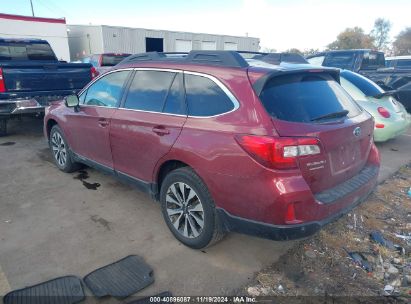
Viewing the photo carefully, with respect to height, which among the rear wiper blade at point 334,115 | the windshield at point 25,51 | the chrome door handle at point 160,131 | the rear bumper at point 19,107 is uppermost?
the rear wiper blade at point 334,115

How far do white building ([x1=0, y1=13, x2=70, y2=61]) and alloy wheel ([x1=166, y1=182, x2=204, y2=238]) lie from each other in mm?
23420

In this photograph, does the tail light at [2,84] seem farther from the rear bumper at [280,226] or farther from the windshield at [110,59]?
the windshield at [110,59]

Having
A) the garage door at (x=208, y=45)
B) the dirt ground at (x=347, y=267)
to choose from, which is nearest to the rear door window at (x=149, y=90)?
the dirt ground at (x=347, y=267)

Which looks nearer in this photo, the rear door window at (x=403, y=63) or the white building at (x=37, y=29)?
the rear door window at (x=403, y=63)

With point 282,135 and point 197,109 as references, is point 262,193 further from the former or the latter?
point 197,109

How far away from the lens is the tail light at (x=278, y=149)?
2.32 metres

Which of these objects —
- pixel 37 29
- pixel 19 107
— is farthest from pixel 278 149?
pixel 37 29

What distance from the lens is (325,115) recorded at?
2.72 m

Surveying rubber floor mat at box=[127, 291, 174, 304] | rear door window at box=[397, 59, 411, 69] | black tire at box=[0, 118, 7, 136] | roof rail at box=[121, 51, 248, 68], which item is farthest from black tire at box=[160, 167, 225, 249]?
rear door window at box=[397, 59, 411, 69]

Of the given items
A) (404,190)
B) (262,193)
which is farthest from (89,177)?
(404,190)

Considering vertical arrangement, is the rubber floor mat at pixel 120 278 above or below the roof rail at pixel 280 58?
below

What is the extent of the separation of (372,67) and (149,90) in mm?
11084

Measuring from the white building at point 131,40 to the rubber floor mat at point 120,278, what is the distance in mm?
24586

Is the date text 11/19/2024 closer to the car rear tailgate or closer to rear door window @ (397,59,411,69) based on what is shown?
the car rear tailgate
